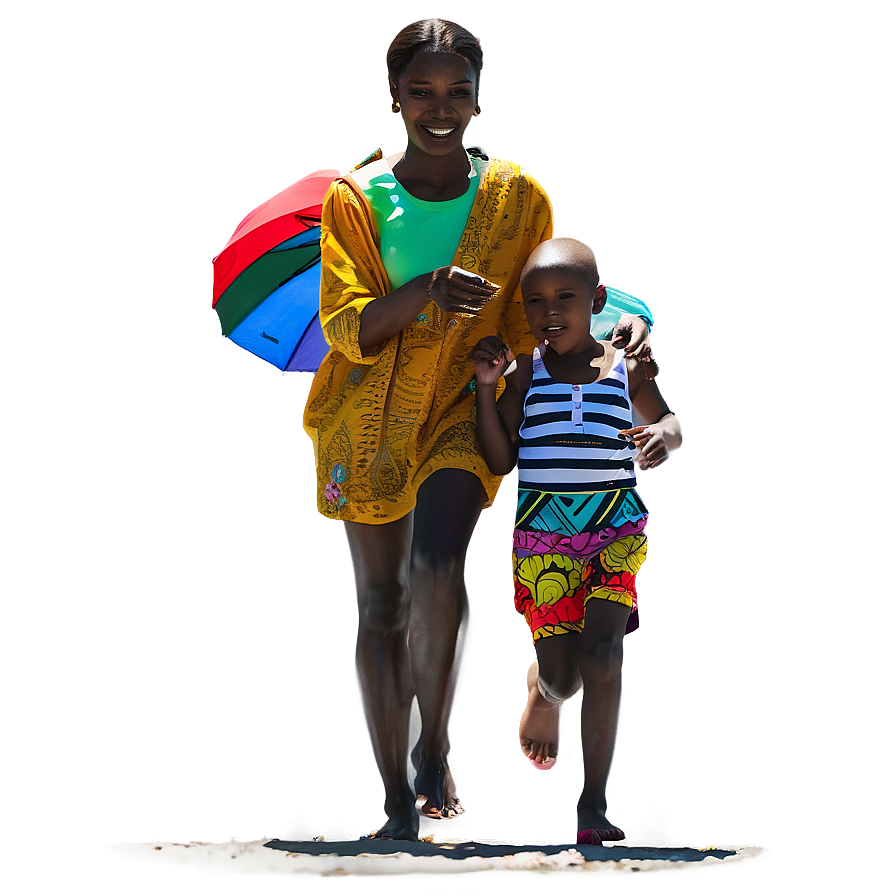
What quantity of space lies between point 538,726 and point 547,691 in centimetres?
21

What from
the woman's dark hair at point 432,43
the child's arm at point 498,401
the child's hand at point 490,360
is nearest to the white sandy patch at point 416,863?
the child's arm at point 498,401

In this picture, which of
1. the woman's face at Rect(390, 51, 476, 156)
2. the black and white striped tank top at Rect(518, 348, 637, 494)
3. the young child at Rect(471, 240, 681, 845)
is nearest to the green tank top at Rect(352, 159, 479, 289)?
the woman's face at Rect(390, 51, 476, 156)

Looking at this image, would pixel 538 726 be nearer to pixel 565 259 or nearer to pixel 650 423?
pixel 650 423

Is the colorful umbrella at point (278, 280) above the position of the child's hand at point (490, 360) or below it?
above

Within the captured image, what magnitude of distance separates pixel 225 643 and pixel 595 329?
81.5 inches

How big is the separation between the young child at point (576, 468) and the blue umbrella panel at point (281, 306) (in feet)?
3.16

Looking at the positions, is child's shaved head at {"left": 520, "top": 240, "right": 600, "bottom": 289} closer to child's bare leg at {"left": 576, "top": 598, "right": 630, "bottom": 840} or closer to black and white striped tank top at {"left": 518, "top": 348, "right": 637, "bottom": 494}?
black and white striped tank top at {"left": 518, "top": 348, "right": 637, "bottom": 494}

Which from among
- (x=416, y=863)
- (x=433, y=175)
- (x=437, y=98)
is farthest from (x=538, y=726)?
(x=437, y=98)

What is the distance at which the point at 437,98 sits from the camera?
314 centimetres

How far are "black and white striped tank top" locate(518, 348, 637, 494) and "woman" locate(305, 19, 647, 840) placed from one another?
0.15 m

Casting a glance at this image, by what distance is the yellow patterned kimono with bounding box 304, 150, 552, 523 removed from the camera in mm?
3246

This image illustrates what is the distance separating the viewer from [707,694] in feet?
14.6

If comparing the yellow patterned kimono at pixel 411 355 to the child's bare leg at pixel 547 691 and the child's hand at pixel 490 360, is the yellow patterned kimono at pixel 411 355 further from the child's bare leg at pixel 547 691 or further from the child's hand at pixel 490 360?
the child's bare leg at pixel 547 691

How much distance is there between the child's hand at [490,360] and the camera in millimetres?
3174
